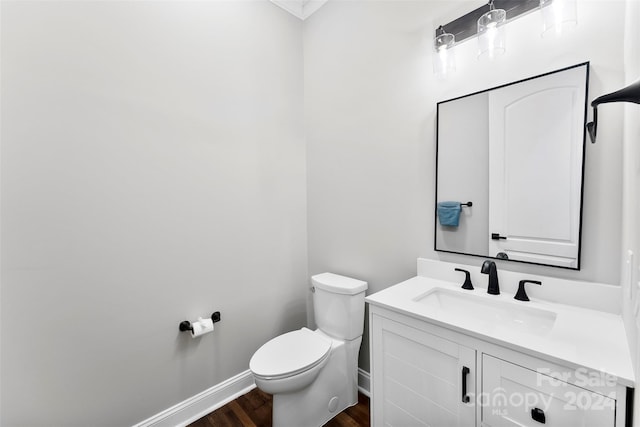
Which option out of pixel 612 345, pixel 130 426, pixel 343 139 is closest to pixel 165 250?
pixel 130 426

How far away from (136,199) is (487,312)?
1782mm

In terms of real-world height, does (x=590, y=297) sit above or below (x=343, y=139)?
below

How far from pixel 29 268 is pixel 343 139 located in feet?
5.82

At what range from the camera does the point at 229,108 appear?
1.81 meters

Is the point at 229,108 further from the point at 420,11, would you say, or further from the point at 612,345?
the point at 612,345

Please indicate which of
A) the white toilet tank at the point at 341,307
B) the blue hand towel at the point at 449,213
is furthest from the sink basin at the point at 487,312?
the white toilet tank at the point at 341,307

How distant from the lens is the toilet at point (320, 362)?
141 cm

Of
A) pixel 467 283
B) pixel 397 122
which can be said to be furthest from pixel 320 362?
pixel 397 122

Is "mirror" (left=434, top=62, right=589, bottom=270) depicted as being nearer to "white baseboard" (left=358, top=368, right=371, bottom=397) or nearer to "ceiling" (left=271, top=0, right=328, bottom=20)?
"white baseboard" (left=358, top=368, right=371, bottom=397)

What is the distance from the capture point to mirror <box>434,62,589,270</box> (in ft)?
3.59

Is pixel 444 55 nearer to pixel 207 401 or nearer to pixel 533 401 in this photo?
pixel 533 401

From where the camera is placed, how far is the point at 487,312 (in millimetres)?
1221

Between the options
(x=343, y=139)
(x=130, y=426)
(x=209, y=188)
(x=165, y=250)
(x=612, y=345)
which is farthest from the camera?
(x=343, y=139)

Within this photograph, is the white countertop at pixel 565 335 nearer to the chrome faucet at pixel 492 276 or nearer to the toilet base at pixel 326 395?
the chrome faucet at pixel 492 276
